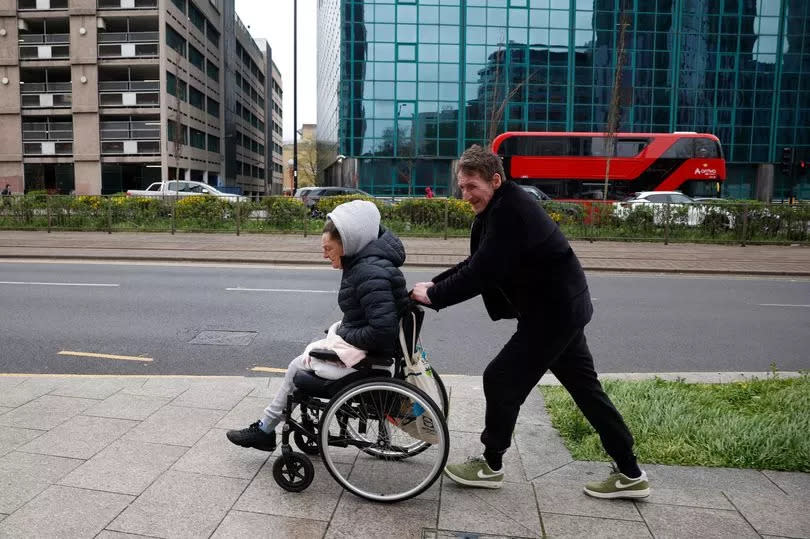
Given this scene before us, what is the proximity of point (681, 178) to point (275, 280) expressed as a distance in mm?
23266

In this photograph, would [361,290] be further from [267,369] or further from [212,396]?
[267,369]

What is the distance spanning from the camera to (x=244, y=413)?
4613mm

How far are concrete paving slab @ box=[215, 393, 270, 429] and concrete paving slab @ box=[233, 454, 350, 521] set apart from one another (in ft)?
2.51

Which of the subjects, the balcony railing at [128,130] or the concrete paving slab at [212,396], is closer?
the concrete paving slab at [212,396]

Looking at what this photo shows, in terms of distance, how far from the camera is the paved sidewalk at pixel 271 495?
3.11 metres

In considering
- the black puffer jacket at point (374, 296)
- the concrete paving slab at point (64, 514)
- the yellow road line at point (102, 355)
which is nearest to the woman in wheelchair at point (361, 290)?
the black puffer jacket at point (374, 296)

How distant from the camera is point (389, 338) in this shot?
3246 mm

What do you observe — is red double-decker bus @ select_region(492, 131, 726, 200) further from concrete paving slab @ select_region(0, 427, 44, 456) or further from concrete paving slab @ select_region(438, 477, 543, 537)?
concrete paving slab @ select_region(438, 477, 543, 537)

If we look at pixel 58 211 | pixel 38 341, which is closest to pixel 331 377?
pixel 38 341

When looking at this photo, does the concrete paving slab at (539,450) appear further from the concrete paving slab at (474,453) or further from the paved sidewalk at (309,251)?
the paved sidewalk at (309,251)

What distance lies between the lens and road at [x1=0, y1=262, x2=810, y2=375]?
21.0 ft

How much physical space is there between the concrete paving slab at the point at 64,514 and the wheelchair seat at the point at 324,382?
1.00m

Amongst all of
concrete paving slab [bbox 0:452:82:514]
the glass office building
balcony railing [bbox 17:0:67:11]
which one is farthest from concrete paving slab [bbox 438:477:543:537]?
balcony railing [bbox 17:0:67:11]

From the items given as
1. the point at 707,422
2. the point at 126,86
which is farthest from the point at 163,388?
the point at 126,86
